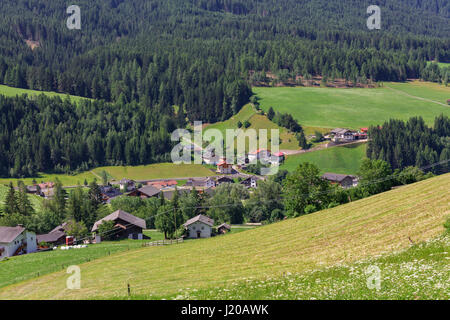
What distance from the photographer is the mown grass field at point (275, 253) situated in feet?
108

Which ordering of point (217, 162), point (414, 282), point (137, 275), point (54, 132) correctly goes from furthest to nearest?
point (54, 132) → point (217, 162) → point (137, 275) → point (414, 282)

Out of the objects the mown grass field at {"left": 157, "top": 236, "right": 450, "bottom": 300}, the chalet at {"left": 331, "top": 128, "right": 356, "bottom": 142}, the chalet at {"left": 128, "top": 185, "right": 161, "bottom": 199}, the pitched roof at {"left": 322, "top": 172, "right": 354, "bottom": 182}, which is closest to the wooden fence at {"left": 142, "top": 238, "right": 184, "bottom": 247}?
the mown grass field at {"left": 157, "top": 236, "right": 450, "bottom": 300}

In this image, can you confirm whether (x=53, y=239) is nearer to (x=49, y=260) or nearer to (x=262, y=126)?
(x=49, y=260)

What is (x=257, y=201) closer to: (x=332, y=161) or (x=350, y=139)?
(x=332, y=161)

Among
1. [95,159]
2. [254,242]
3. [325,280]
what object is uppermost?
[325,280]

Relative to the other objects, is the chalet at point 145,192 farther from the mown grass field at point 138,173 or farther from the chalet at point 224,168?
the chalet at point 224,168

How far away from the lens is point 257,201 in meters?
104

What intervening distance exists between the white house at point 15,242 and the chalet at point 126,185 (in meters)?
63.7

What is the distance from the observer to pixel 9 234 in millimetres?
68562

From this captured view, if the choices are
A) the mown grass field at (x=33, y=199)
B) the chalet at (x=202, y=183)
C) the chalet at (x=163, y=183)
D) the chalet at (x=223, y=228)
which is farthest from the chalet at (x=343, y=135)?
the mown grass field at (x=33, y=199)

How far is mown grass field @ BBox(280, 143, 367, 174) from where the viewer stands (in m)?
145

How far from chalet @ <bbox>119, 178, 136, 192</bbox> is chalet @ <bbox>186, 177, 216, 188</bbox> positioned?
14246mm
